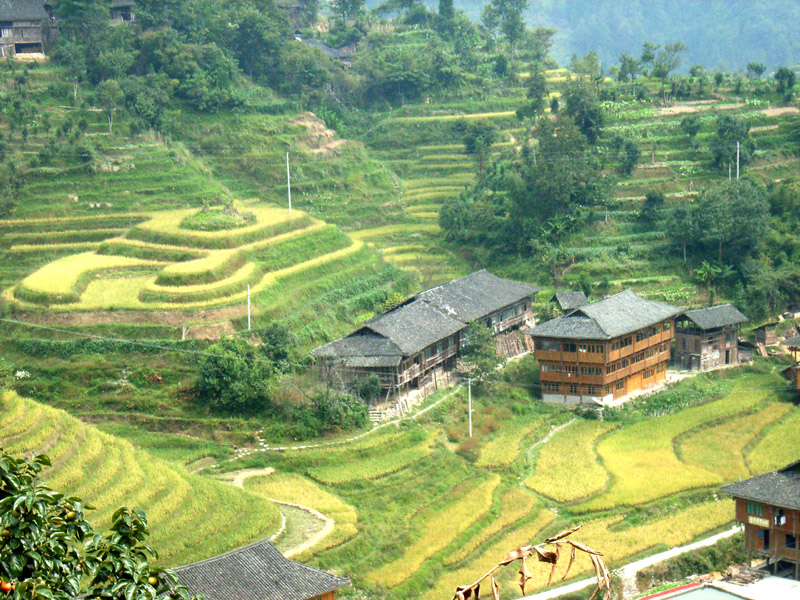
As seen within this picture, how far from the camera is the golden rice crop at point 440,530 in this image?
29.0m

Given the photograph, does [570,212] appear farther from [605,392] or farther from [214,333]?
[214,333]

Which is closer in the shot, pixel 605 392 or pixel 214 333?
pixel 214 333

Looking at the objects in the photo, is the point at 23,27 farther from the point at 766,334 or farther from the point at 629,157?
the point at 766,334

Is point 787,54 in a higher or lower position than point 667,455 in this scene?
higher

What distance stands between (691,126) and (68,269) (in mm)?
34388

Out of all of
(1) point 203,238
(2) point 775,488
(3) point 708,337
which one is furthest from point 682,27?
(2) point 775,488

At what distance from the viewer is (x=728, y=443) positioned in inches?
1534

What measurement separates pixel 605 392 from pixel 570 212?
548 inches

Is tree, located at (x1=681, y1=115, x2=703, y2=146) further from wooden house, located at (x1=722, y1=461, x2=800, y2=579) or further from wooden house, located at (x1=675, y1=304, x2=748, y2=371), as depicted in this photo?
wooden house, located at (x1=722, y1=461, x2=800, y2=579)

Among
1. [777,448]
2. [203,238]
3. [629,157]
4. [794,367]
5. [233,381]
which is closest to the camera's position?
[233,381]

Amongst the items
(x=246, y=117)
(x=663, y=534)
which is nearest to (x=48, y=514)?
(x=663, y=534)

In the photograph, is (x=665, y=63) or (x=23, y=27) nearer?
(x=23, y=27)

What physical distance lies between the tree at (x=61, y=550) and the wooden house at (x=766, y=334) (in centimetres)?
4209

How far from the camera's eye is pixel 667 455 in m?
37.9
